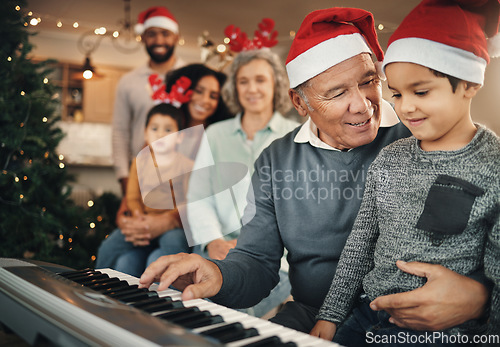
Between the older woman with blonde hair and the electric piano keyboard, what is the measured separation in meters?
0.89

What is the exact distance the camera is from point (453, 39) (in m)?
0.82

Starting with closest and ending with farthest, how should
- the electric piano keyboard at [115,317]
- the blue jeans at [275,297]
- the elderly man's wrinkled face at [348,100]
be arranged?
1. the electric piano keyboard at [115,317]
2. the elderly man's wrinkled face at [348,100]
3. the blue jeans at [275,297]

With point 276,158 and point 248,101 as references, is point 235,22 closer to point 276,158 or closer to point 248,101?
point 248,101

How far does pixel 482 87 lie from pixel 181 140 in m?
1.85

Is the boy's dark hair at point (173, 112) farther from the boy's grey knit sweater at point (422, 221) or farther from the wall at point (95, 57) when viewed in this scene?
the wall at point (95, 57)

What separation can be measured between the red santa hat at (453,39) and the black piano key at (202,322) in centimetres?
57

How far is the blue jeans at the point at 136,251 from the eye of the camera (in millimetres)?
2312

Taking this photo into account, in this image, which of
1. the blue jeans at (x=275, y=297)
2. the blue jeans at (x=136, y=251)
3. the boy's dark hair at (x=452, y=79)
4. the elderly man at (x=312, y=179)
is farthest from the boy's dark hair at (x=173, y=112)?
the boy's dark hair at (x=452, y=79)


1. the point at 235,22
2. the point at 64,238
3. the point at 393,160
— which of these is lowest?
the point at 64,238

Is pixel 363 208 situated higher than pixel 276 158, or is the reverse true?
pixel 276 158

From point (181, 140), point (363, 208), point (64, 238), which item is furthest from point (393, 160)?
point (64, 238)

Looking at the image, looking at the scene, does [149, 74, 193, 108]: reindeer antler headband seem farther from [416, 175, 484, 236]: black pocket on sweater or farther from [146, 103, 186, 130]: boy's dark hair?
[416, 175, 484, 236]: black pocket on sweater

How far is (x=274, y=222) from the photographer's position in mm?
1342

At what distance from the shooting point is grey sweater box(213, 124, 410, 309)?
1245 mm
